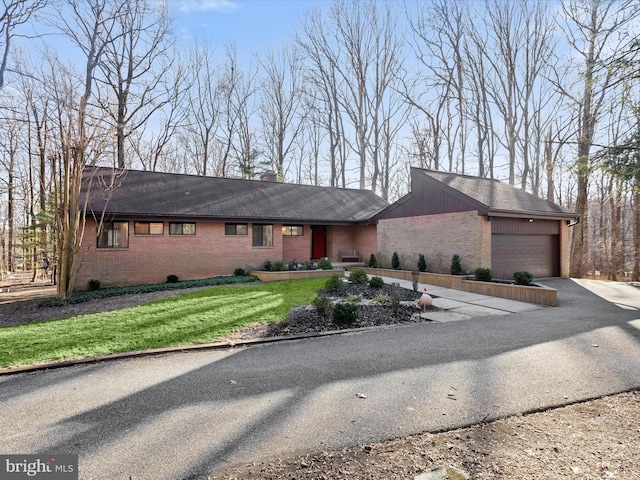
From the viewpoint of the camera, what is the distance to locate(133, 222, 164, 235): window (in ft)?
46.1

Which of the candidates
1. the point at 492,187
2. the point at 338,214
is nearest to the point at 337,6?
the point at 338,214

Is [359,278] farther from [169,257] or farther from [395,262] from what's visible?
[169,257]

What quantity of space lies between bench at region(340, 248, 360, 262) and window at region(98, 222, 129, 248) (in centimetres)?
1140

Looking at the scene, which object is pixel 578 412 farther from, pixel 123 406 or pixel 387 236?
pixel 387 236

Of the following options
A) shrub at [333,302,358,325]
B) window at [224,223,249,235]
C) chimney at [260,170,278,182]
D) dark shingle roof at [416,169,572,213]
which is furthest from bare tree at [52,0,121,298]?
dark shingle roof at [416,169,572,213]

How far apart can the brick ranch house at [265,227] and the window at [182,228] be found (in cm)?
4

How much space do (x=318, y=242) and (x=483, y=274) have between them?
10344 mm

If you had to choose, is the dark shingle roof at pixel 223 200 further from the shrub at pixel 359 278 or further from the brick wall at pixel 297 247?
the shrub at pixel 359 278

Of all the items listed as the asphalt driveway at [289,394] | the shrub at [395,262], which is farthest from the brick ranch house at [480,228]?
the asphalt driveway at [289,394]

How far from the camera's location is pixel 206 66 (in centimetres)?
2833

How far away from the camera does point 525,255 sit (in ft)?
47.0

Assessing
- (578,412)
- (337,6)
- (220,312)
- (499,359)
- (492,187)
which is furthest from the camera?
(337,6)

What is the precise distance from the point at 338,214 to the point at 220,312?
12489mm

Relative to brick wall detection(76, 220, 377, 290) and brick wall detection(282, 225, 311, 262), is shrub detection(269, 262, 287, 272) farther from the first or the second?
brick wall detection(282, 225, 311, 262)
